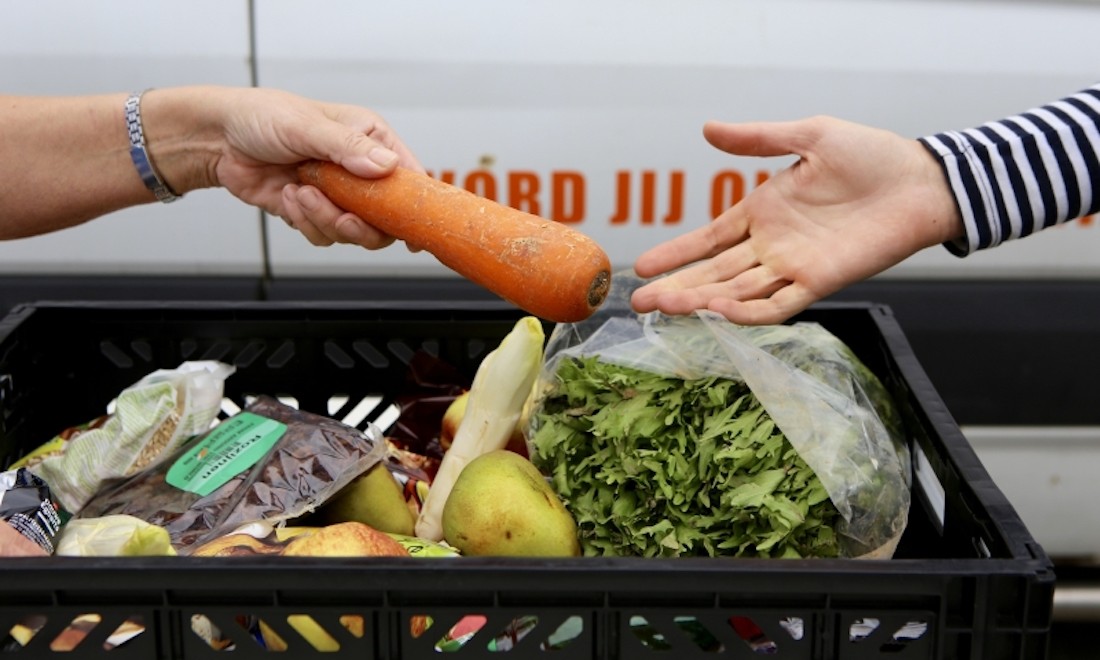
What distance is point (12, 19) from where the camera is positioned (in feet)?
7.80

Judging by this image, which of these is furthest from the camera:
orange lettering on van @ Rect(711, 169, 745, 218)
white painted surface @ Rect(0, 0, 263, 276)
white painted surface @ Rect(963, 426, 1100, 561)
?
white painted surface @ Rect(963, 426, 1100, 561)

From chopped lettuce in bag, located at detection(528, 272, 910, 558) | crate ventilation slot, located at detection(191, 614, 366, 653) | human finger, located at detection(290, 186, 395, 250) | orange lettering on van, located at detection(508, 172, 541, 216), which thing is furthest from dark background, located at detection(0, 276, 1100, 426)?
crate ventilation slot, located at detection(191, 614, 366, 653)

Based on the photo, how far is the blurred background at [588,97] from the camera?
238 centimetres

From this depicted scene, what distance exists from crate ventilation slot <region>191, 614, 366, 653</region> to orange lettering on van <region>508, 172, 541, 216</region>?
1.42 metres

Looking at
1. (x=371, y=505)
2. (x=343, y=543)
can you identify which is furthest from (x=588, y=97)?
(x=343, y=543)

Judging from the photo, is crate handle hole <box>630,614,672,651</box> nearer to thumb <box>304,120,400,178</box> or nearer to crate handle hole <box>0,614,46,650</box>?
crate handle hole <box>0,614,46,650</box>

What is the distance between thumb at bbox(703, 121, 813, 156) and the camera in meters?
1.64

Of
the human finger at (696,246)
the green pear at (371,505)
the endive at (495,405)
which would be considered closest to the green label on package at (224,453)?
the green pear at (371,505)

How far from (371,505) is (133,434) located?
37 cm

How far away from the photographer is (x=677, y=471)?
4.58 feet

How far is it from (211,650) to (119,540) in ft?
0.97

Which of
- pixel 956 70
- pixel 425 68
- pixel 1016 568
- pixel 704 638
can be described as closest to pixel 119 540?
pixel 704 638

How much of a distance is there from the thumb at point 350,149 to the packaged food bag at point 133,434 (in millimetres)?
370

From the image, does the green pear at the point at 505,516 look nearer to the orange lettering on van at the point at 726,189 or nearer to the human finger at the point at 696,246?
the human finger at the point at 696,246
